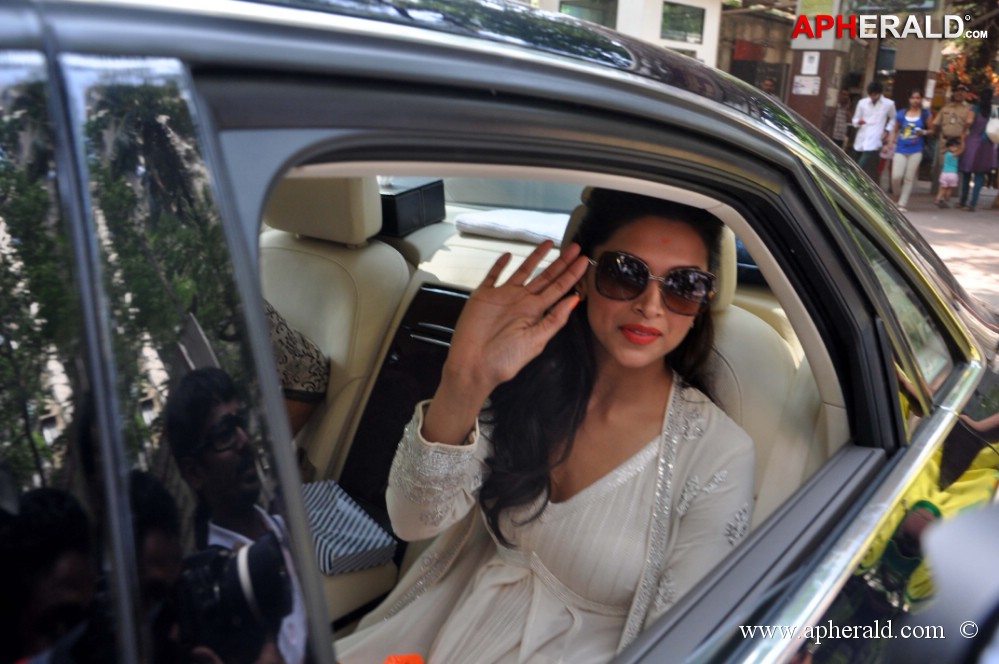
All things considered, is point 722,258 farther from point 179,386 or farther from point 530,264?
point 179,386

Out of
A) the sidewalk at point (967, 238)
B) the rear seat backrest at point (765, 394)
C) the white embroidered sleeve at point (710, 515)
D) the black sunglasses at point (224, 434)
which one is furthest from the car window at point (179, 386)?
the sidewalk at point (967, 238)

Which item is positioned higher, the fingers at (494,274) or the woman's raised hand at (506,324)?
the fingers at (494,274)

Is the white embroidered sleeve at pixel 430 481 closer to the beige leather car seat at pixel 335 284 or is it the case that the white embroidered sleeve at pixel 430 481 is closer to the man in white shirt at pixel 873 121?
the beige leather car seat at pixel 335 284

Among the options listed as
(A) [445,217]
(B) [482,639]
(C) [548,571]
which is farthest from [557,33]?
(A) [445,217]

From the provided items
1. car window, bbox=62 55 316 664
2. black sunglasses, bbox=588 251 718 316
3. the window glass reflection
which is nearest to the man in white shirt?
the window glass reflection

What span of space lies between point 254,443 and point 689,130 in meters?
0.71

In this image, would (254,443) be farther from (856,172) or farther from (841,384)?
(856,172)

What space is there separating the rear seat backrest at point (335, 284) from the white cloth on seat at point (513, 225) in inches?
14.4

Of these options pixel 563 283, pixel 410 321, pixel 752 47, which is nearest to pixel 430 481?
pixel 563 283

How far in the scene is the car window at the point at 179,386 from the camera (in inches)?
21.5

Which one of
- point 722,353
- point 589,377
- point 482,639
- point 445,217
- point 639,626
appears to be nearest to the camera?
point 639,626

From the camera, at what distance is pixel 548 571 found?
1.59 meters

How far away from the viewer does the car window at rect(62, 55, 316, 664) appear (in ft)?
1.79

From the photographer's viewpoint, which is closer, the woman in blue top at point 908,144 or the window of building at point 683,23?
the woman in blue top at point 908,144
